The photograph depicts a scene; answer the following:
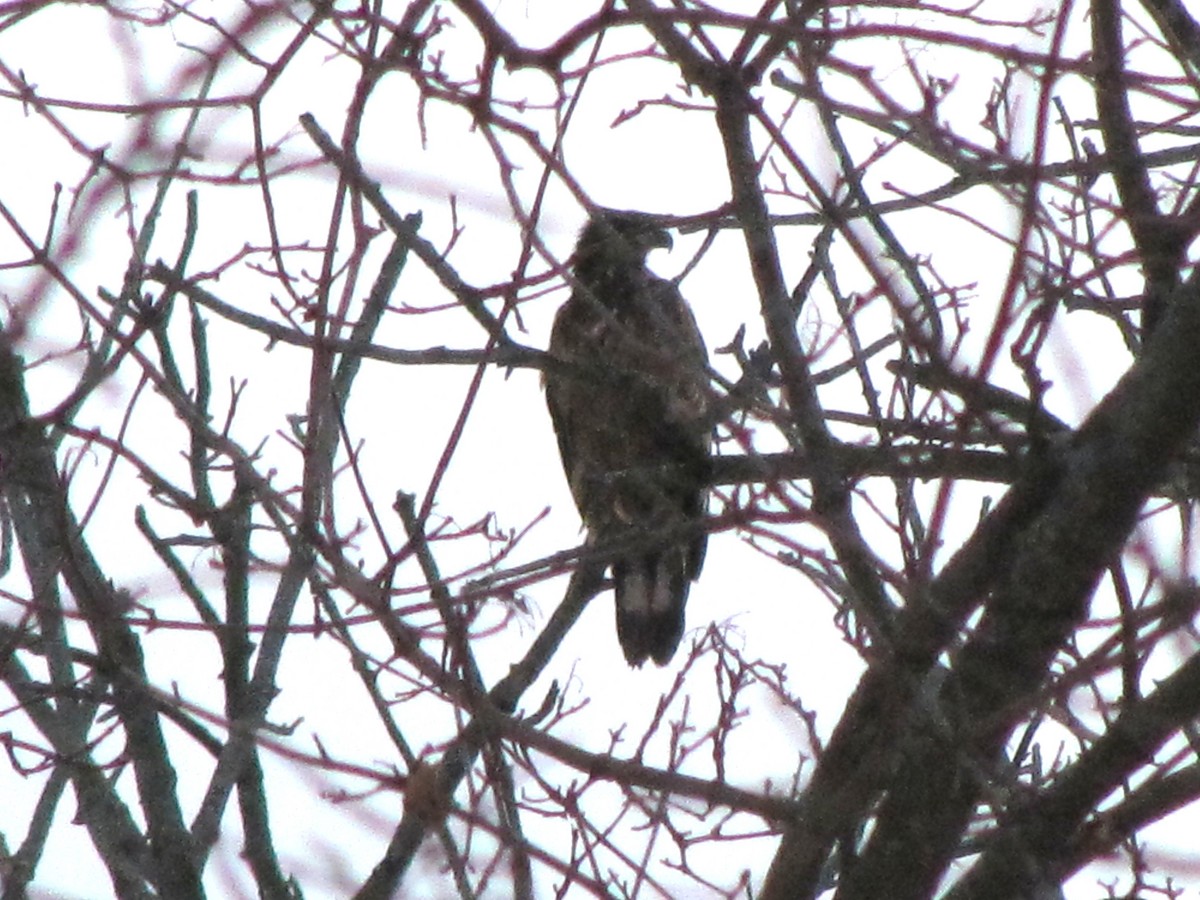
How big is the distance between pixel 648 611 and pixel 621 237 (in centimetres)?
356

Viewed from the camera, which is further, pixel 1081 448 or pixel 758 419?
pixel 758 419

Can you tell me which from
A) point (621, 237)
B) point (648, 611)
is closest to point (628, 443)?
point (648, 611)

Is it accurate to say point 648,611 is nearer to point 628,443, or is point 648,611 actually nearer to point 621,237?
point 628,443

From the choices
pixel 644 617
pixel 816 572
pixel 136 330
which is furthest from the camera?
pixel 644 617

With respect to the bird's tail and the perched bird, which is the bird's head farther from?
the bird's tail

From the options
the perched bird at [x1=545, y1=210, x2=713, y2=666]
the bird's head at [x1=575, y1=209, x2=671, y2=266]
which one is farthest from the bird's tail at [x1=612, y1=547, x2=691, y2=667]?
the bird's head at [x1=575, y1=209, x2=671, y2=266]

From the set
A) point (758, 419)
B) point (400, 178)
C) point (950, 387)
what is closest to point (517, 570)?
point (758, 419)

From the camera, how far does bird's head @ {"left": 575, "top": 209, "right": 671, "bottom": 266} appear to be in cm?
223

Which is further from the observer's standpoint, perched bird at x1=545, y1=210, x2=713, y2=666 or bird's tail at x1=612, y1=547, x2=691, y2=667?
bird's tail at x1=612, y1=547, x2=691, y2=667

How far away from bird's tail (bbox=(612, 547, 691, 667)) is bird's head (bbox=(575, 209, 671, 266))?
3.35 ft

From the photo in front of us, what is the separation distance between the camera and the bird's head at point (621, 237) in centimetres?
223

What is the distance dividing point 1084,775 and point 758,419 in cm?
73

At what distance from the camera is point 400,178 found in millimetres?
2178

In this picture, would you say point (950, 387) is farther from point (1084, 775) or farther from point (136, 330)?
point (136, 330)
